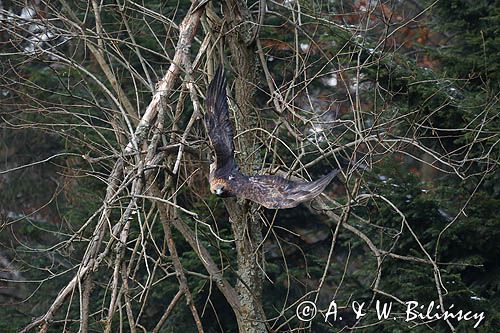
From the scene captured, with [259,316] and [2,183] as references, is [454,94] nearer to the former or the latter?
[259,316]

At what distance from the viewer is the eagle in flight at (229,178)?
560 centimetres

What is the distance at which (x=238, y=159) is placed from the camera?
6.79 m

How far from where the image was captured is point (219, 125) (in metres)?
6.08

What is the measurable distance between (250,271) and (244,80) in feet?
4.59

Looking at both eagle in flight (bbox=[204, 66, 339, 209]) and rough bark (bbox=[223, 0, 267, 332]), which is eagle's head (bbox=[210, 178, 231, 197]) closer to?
eagle in flight (bbox=[204, 66, 339, 209])

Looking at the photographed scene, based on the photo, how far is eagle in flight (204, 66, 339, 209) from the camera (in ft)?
18.4

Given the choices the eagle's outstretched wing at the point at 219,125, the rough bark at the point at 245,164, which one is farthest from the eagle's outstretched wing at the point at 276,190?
the rough bark at the point at 245,164

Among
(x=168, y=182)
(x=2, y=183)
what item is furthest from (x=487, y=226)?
(x=2, y=183)

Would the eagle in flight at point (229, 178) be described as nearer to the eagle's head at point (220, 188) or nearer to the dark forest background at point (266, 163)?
the eagle's head at point (220, 188)

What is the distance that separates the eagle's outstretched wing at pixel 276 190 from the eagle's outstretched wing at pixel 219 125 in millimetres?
200

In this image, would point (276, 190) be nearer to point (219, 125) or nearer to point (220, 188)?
point (220, 188)

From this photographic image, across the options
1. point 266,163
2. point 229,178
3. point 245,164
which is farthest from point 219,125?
point 266,163

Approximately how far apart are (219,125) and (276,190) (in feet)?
2.23

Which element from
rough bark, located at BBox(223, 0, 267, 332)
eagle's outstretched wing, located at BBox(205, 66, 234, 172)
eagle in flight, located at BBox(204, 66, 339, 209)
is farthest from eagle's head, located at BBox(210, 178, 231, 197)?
rough bark, located at BBox(223, 0, 267, 332)
